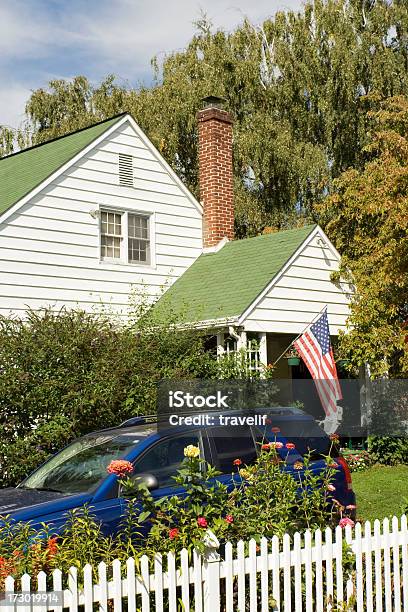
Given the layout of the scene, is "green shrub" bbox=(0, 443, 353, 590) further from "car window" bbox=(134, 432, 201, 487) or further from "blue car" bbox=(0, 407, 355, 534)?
"car window" bbox=(134, 432, 201, 487)

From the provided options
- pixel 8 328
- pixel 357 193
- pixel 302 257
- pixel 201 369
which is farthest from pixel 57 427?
pixel 357 193

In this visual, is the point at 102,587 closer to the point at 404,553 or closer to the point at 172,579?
the point at 172,579

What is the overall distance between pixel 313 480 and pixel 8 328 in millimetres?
6248

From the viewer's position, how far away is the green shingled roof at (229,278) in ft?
51.8

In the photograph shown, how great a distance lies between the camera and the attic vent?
17672 millimetres

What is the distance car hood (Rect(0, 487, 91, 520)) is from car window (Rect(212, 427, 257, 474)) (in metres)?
1.52

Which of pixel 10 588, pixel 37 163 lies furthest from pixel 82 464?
pixel 37 163

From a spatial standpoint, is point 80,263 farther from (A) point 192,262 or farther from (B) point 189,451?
(B) point 189,451

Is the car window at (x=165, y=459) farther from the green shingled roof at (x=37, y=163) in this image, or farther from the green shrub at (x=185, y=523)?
the green shingled roof at (x=37, y=163)

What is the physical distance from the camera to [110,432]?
822cm

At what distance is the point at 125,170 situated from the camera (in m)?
17.8

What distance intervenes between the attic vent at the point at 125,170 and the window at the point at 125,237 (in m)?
0.66

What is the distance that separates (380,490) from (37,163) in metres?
10.1
